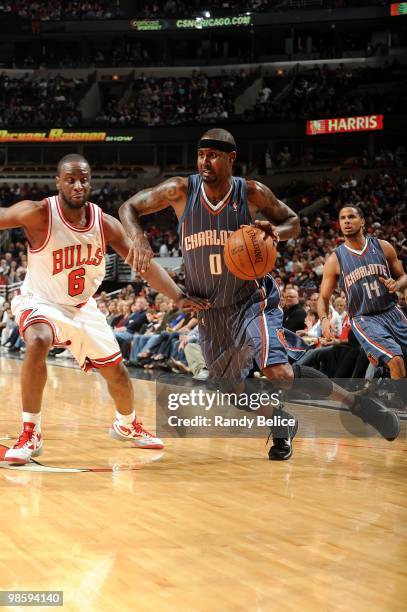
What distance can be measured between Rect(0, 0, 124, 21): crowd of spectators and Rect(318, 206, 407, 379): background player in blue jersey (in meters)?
32.1

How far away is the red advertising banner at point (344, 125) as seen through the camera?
27.4 meters

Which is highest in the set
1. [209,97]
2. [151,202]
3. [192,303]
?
[209,97]

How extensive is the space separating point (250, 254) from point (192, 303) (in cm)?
60

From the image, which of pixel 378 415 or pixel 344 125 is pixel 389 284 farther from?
pixel 344 125

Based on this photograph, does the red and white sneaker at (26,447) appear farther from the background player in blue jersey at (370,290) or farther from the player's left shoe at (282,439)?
the background player in blue jersey at (370,290)

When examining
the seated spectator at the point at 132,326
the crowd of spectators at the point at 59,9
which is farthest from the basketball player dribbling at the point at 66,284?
the crowd of spectators at the point at 59,9

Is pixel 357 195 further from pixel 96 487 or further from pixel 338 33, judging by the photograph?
pixel 96 487

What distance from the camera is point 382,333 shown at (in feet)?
21.3

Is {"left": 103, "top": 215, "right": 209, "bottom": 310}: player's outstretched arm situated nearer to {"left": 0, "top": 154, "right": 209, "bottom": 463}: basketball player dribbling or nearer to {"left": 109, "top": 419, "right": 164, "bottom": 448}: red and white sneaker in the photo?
{"left": 0, "top": 154, "right": 209, "bottom": 463}: basketball player dribbling

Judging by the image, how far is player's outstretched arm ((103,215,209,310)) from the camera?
5312 millimetres

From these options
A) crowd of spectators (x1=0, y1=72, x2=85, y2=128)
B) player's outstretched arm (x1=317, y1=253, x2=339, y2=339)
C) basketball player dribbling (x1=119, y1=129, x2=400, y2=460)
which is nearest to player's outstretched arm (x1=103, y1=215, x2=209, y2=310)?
basketball player dribbling (x1=119, y1=129, x2=400, y2=460)

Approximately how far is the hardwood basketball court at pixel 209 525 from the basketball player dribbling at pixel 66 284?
505mm

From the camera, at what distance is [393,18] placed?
33.0 m

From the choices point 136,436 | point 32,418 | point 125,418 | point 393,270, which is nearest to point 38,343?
point 32,418
